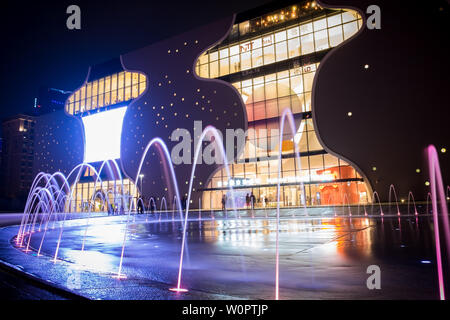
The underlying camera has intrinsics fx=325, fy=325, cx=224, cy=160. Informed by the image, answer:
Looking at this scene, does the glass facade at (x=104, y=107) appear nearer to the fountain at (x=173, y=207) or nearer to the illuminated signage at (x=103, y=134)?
the fountain at (x=173, y=207)

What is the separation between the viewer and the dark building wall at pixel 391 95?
26688 millimetres

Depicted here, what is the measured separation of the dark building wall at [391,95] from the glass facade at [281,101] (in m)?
3.18

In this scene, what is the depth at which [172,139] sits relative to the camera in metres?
A: 39.2

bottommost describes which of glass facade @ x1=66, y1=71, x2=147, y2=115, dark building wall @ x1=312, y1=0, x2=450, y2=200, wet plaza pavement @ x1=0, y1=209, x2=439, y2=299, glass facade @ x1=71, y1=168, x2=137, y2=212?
wet plaza pavement @ x1=0, y1=209, x2=439, y2=299

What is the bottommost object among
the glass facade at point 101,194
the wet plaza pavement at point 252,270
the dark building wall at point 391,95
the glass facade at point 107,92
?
the wet plaza pavement at point 252,270

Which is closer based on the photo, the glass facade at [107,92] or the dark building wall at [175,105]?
the dark building wall at [175,105]

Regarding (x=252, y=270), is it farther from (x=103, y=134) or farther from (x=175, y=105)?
(x=103, y=134)

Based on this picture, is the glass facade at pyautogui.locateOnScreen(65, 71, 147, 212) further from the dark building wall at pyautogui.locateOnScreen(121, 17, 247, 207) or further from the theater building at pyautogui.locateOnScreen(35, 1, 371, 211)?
the dark building wall at pyautogui.locateOnScreen(121, 17, 247, 207)

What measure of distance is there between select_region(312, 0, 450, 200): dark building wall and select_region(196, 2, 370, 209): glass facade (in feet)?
10.4

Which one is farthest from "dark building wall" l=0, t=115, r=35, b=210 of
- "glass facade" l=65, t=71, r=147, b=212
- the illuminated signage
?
the illuminated signage

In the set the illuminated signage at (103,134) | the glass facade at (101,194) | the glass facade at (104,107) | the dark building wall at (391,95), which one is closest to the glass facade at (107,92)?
the glass facade at (104,107)

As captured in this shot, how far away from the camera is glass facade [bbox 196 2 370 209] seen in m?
33.1

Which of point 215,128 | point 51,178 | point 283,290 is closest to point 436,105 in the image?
point 215,128
